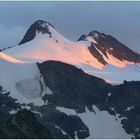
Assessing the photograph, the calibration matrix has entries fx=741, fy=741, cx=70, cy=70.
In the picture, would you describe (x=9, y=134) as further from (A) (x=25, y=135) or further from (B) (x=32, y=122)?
(B) (x=32, y=122)

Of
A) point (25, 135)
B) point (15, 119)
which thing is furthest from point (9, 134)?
point (15, 119)

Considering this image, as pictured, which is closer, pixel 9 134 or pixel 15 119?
pixel 9 134

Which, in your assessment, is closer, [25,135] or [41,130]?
[25,135]

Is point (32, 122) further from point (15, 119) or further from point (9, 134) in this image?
point (9, 134)

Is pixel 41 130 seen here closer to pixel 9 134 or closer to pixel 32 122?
pixel 32 122

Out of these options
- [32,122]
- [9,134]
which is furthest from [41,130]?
[9,134]
